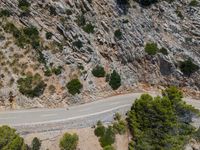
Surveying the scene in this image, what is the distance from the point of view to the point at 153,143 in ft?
193

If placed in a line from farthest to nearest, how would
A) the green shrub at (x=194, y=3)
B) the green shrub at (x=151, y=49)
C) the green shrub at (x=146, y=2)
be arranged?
1. the green shrub at (x=146, y=2)
2. the green shrub at (x=194, y=3)
3. the green shrub at (x=151, y=49)

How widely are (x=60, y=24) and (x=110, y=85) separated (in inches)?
641

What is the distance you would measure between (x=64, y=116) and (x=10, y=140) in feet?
40.6

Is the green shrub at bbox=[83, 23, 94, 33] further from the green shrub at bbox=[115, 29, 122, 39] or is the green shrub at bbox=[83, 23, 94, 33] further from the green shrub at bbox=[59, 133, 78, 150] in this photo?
the green shrub at bbox=[59, 133, 78, 150]

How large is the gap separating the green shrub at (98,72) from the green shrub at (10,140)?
2276 centimetres

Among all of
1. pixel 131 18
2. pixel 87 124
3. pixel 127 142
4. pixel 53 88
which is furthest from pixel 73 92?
pixel 131 18

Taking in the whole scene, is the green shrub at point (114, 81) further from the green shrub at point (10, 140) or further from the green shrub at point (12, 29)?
the green shrub at point (10, 140)

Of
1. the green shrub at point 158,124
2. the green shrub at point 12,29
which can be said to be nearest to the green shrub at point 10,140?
the green shrub at point 158,124

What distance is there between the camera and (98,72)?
2751 inches

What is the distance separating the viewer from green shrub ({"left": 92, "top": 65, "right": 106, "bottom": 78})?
2749 inches

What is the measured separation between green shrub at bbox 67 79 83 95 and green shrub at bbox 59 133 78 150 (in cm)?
1151

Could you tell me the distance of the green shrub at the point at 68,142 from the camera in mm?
54938

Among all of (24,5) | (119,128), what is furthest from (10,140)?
(24,5)

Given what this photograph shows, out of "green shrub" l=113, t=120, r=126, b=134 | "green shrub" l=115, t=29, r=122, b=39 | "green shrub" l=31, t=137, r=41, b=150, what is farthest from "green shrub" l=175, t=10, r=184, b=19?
"green shrub" l=31, t=137, r=41, b=150
